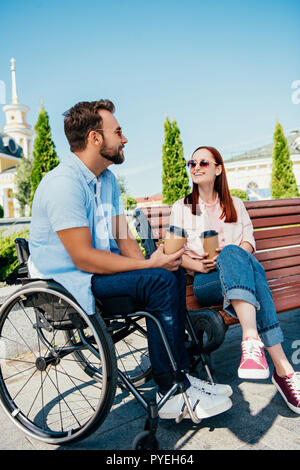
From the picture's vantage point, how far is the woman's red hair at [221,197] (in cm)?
287

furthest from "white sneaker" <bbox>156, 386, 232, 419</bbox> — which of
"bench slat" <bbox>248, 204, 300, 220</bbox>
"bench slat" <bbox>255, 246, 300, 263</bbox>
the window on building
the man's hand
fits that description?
the window on building

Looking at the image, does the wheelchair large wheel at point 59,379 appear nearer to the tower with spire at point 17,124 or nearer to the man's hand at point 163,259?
the man's hand at point 163,259

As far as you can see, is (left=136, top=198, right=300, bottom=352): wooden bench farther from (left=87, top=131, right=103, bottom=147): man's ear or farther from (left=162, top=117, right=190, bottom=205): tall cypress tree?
(left=162, top=117, right=190, bottom=205): tall cypress tree

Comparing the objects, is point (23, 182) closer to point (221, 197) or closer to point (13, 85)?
point (13, 85)

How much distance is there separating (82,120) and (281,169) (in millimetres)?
25659

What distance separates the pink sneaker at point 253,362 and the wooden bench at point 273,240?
52 centimetres

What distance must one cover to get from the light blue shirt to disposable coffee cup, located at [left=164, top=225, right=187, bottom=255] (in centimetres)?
38

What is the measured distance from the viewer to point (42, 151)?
19031 millimetres

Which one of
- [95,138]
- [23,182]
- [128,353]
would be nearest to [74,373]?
[128,353]

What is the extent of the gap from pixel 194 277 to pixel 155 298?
3.16 feet

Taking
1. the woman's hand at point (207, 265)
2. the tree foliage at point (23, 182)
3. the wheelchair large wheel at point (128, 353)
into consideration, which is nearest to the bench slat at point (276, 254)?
the woman's hand at point (207, 265)

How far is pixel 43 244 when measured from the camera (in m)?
2.06
